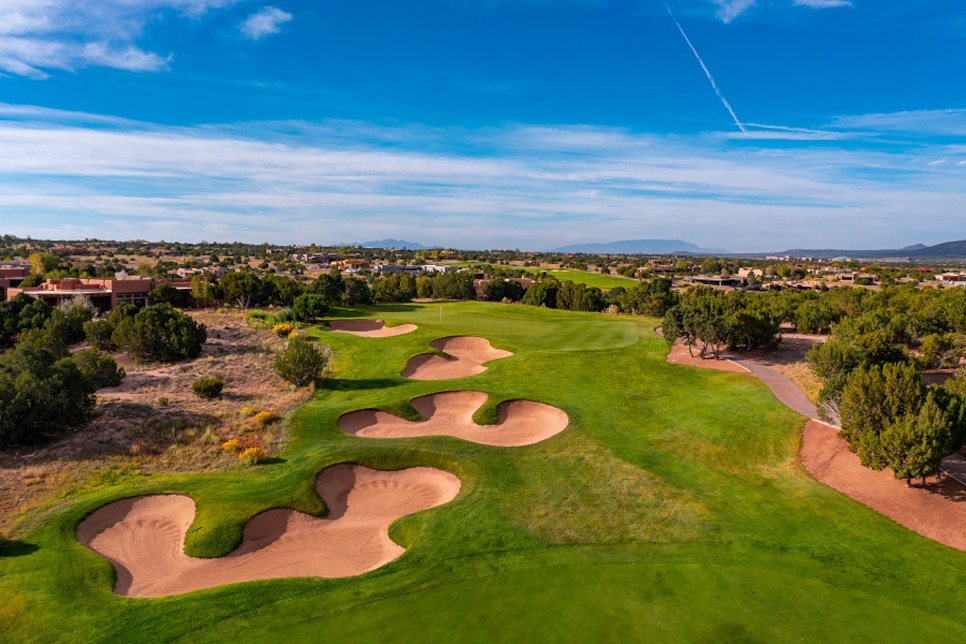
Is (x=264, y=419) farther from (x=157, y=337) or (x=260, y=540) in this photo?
(x=157, y=337)

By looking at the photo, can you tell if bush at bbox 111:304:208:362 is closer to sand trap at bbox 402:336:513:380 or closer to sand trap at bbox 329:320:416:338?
sand trap at bbox 329:320:416:338

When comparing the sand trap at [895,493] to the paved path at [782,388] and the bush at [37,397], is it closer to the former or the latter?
the paved path at [782,388]

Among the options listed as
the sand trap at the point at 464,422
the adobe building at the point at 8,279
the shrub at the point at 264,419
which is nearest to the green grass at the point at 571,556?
the sand trap at the point at 464,422

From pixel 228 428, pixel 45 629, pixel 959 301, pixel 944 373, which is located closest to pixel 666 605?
pixel 45 629

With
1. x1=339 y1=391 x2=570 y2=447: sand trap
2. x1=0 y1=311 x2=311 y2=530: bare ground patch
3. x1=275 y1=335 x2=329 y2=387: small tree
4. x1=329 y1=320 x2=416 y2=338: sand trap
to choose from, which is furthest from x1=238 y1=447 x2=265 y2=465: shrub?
x1=329 y1=320 x2=416 y2=338: sand trap

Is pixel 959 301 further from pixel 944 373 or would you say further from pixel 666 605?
pixel 666 605

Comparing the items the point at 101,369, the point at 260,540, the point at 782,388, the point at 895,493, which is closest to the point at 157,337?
the point at 101,369
